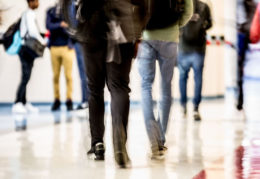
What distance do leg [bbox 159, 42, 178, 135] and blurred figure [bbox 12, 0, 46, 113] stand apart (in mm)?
4350

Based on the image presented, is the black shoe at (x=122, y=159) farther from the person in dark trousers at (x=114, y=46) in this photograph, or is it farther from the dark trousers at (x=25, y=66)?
the dark trousers at (x=25, y=66)

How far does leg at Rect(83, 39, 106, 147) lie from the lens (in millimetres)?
4578

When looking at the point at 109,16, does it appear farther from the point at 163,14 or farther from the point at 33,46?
the point at 33,46

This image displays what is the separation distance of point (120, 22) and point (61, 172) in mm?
1105

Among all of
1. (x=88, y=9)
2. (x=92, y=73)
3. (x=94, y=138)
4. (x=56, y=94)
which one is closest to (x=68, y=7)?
Answer: (x=88, y=9)

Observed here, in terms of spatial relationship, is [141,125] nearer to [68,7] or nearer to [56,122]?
[56,122]

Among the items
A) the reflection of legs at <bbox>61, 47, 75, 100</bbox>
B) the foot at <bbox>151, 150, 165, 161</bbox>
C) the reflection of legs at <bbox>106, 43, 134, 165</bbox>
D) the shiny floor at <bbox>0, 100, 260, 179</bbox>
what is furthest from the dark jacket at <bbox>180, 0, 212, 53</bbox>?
the reflection of legs at <bbox>106, 43, 134, 165</bbox>

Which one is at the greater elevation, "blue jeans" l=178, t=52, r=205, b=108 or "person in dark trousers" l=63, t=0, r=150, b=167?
"person in dark trousers" l=63, t=0, r=150, b=167

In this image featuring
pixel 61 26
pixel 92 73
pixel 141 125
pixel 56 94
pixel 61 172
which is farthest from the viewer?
pixel 56 94

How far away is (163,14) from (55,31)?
15.6ft

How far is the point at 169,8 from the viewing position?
4.91 metres

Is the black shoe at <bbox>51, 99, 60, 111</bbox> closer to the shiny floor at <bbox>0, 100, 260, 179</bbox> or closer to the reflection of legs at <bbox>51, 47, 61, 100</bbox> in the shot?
the reflection of legs at <bbox>51, 47, 61, 100</bbox>

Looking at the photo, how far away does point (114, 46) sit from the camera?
4398 mm

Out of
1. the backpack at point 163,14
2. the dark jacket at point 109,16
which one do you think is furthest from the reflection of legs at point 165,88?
the dark jacket at point 109,16
